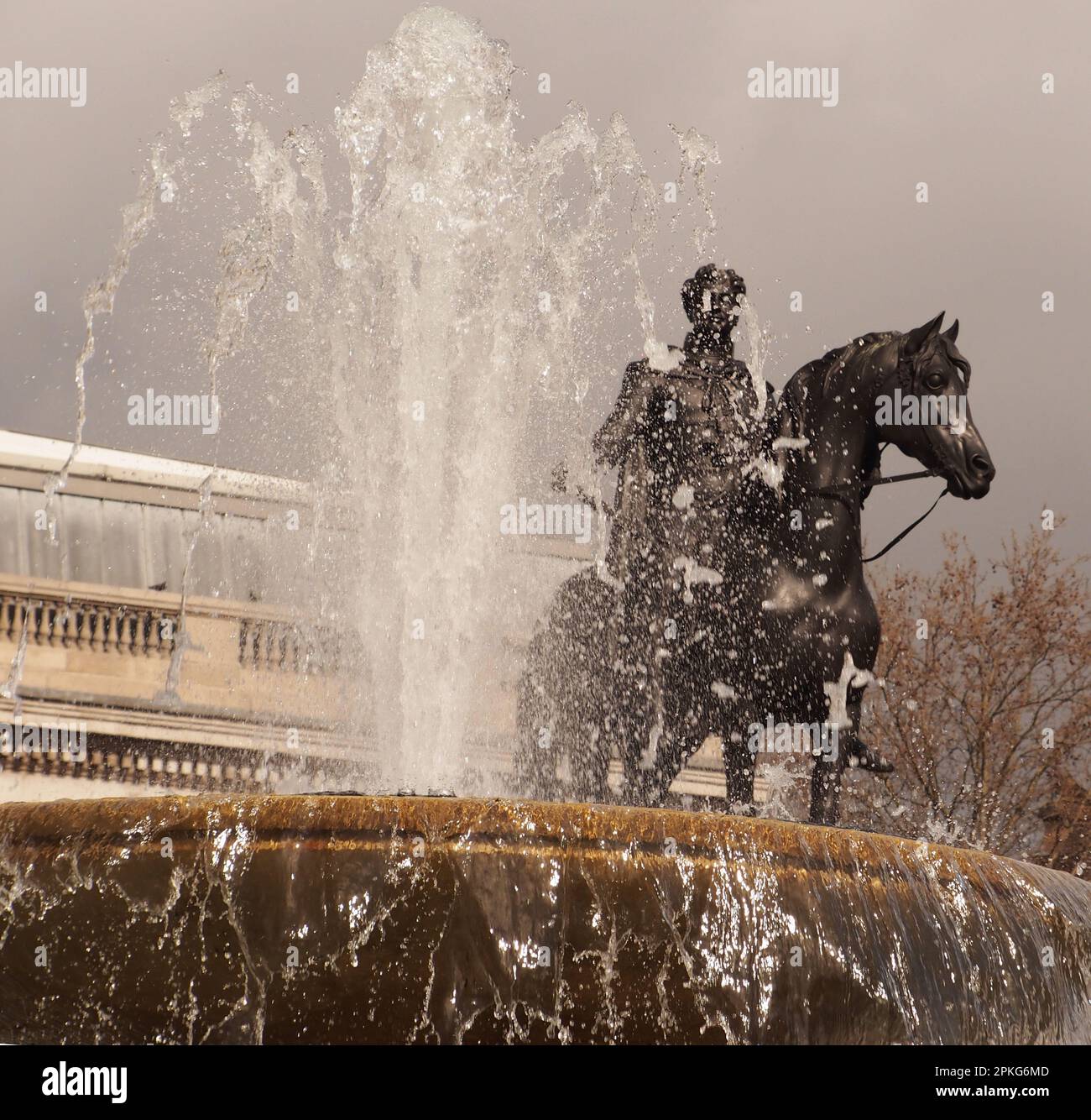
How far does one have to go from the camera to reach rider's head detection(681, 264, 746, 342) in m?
10.4

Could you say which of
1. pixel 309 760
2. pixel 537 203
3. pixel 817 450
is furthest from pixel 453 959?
pixel 309 760

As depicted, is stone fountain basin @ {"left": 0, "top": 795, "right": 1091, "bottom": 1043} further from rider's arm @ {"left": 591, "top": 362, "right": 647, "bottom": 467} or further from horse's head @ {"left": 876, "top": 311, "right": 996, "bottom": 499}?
rider's arm @ {"left": 591, "top": 362, "right": 647, "bottom": 467}

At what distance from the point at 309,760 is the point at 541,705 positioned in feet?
21.0

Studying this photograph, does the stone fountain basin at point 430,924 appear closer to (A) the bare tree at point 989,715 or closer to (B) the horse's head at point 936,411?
(B) the horse's head at point 936,411

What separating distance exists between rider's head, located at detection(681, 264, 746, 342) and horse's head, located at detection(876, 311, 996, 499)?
44.5 inches

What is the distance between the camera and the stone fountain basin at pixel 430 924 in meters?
5.94

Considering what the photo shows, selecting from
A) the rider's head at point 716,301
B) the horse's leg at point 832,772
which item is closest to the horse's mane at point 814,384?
the rider's head at point 716,301

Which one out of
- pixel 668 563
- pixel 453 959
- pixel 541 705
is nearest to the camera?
pixel 453 959

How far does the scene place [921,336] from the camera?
9.69 meters

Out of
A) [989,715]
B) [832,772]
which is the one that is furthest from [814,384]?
[989,715]
